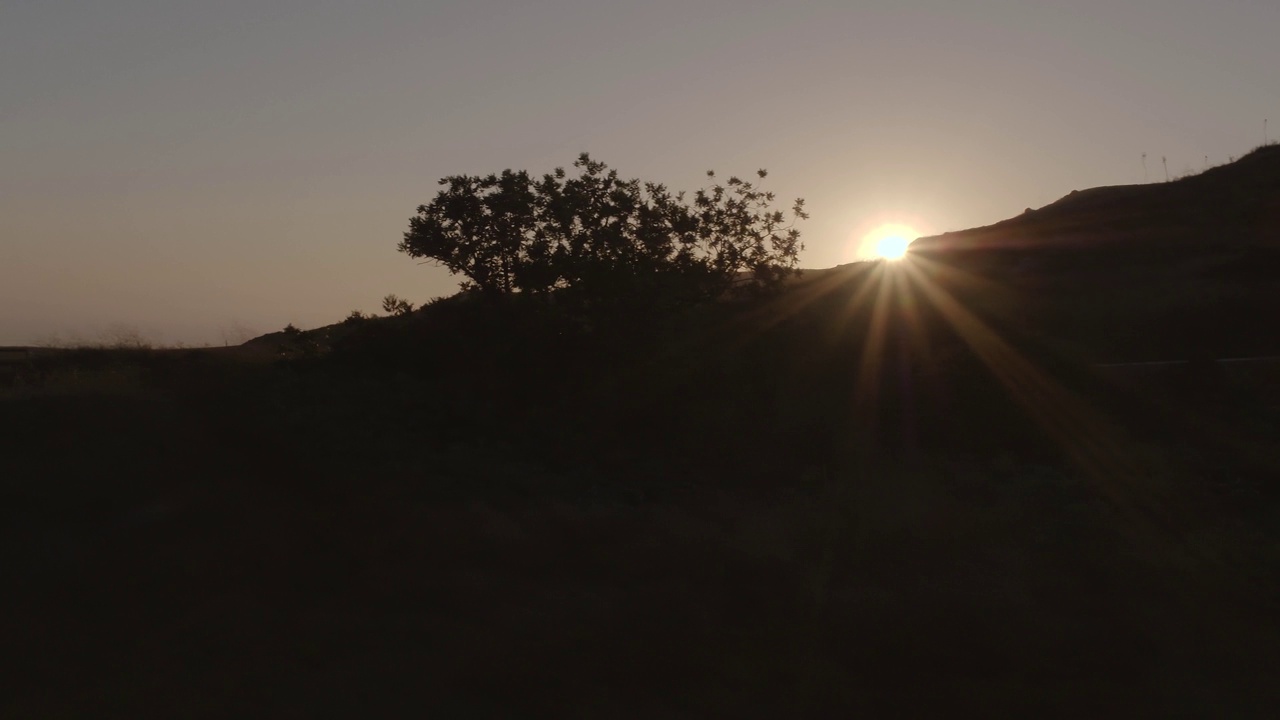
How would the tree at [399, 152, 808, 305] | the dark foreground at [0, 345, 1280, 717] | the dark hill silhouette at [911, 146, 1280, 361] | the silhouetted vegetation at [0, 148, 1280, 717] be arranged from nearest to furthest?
the dark foreground at [0, 345, 1280, 717] → the silhouetted vegetation at [0, 148, 1280, 717] → the tree at [399, 152, 808, 305] → the dark hill silhouette at [911, 146, 1280, 361]

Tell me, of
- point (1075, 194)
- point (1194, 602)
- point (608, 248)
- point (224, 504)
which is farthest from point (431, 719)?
point (1075, 194)

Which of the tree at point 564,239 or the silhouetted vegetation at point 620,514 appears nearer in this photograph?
the silhouetted vegetation at point 620,514

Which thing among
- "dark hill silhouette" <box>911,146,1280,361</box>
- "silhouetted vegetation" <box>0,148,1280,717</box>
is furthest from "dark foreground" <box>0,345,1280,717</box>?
"dark hill silhouette" <box>911,146,1280,361</box>

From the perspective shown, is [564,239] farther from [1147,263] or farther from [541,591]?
[1147,263]

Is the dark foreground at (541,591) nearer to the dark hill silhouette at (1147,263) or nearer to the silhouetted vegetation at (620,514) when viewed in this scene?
the silhouetted vegetation at (620,514)

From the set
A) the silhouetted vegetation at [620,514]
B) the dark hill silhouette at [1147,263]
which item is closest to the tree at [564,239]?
the silhouetted vegetation at [620,514]

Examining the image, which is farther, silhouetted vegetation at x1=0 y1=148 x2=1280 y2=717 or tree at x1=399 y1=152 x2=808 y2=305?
tree at x1=399 y1=152 x2=808 y2=305

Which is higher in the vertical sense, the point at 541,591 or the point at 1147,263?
the point at 1147,263

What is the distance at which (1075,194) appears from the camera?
186 ft

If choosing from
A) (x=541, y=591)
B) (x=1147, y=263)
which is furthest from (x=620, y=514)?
(x=1147, y=263)

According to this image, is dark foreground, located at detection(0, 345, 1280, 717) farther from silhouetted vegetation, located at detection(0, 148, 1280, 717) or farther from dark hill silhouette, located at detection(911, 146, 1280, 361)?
dark hill silhouette, located at detection(911, 146, 1280, 361)

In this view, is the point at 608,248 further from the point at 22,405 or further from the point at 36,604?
the point at 36,604

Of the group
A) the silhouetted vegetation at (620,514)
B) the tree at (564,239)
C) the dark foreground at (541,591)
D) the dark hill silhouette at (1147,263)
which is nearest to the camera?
the dark foreground at (541,591)

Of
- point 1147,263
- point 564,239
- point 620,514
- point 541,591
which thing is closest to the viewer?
point 541,591
